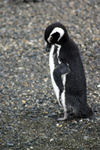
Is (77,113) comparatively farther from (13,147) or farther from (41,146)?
(13,147)

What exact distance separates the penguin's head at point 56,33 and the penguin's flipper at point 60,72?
1.05 ft

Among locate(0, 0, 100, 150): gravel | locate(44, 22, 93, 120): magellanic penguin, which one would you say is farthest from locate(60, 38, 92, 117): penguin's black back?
locate(0, 0, 100, 150): gravel

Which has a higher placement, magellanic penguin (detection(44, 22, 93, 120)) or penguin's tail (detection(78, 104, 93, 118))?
magellanic penguin (detection(44, 22, 93, 120))

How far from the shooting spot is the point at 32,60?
5.33 m

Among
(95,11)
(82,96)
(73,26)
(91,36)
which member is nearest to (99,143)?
(82,96)

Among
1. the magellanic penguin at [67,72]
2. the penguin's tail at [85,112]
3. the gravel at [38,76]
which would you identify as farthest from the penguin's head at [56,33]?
the gravel at [38,76]

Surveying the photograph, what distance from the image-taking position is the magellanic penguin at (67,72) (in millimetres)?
3701

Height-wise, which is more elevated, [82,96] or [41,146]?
[82,96]

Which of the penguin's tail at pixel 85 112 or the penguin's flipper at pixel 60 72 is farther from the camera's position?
the penguin's tail at pixel 85 112

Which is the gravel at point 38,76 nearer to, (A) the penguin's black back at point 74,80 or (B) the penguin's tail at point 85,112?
(B) the penguin's tail at point 85,112

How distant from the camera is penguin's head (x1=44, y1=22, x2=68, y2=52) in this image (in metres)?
3.74

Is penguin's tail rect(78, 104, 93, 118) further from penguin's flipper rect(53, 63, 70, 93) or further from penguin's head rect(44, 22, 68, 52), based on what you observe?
penguin's head rect(44, 22, 68, 52)

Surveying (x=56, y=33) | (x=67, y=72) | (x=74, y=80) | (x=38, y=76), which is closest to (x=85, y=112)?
(x=74, y=80)

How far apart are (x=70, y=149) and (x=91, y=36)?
2956mm
